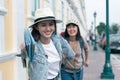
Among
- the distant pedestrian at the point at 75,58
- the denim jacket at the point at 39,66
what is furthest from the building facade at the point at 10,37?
the denim jacket at the point at 39,66

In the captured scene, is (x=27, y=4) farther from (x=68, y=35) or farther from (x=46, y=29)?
(x=46, y=29)

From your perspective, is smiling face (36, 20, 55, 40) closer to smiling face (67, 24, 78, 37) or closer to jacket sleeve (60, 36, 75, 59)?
jacket sleeve (60, 36, 75, 59)

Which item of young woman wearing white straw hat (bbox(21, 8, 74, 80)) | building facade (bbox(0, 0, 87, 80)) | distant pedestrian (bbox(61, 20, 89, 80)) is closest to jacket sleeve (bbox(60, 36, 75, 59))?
young woman wearing white straw hat (bbox(21, 8, 74, 80))

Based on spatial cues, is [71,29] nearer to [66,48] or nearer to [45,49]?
[66,48]

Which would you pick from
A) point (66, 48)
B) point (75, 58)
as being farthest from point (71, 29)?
point (66, 48)

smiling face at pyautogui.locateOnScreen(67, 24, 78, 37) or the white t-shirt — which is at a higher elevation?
smiling face at pyautogui.locateOnScreen(67, 24, 78, 37)

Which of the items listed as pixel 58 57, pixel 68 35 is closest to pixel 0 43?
pixel 58 57

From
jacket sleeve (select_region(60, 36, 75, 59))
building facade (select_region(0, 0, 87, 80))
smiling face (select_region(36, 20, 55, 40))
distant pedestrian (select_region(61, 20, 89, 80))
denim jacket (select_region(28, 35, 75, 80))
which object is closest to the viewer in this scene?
denim jacket (select_region(28, 35, 75, 80))

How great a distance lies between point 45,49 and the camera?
13.1ft

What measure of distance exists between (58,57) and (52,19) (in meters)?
0.43

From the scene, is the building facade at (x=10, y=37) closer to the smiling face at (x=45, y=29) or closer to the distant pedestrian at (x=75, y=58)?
the distant pedestrian at (x=75, y=58)

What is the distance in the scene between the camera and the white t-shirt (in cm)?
403

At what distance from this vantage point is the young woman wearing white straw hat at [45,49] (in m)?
3.81

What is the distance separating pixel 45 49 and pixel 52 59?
0.46 ft
